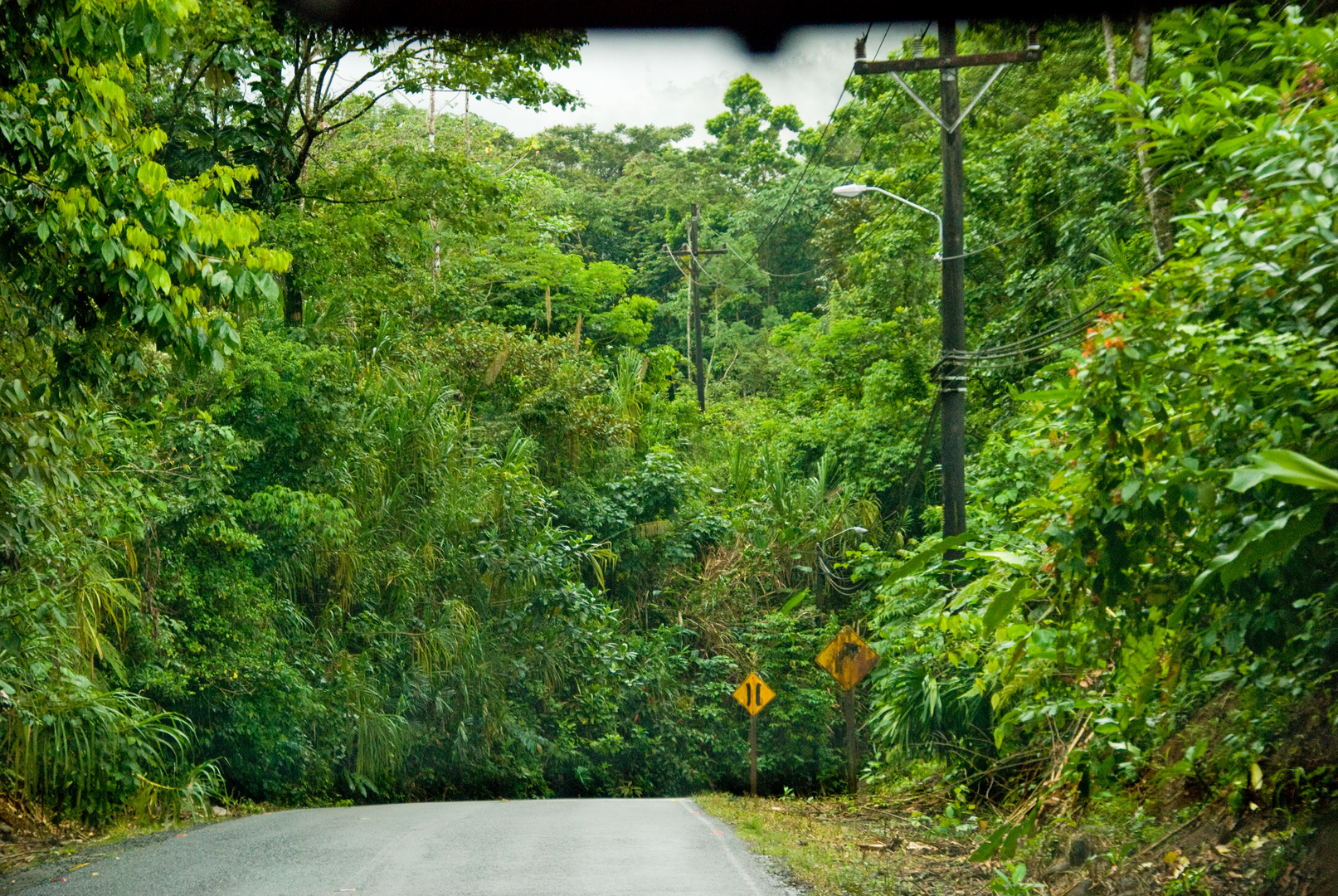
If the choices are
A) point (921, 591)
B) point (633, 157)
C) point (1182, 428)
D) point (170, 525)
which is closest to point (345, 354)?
point (170, 525)

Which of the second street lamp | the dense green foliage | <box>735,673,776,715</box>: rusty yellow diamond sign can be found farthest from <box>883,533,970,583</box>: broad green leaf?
<box>735,673,776,715</box>: rusty yellow diamond sign

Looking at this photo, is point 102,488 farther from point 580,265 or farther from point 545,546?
point 580,265

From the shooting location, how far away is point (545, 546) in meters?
22.3

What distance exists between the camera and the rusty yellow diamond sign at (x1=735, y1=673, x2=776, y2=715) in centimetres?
1750

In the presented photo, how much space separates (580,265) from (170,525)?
17878mm

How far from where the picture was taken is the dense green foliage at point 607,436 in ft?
15.9

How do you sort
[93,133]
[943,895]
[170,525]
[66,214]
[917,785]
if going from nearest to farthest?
[66,214]
[93,133]
[943,895]
[917,785]
[170,525]

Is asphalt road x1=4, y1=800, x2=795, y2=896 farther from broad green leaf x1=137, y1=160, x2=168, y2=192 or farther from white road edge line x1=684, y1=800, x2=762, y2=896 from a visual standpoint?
broad green leaf x1=137, y1=160, x2=168, y2=192

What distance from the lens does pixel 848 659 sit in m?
15.8

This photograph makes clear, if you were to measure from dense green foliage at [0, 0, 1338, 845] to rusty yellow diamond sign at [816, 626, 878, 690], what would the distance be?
0.57m

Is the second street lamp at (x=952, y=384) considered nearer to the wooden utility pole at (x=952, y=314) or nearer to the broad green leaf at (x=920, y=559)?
the wooden utility pole at (x=952, y=314)

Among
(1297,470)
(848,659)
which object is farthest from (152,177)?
(848,659)

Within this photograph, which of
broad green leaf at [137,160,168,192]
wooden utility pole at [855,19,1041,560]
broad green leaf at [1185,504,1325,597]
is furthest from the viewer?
wooden utility pole at [855,19,1041,560]

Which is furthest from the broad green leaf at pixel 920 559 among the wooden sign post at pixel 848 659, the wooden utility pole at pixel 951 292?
the wooden sign post at pixel 848 659
